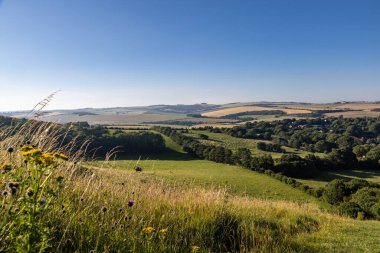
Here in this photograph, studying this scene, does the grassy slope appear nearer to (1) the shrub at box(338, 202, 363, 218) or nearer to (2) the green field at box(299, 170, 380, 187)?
(1) the shrub at box(338, 202, 363, 218)

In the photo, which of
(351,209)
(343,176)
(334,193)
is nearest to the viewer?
(351,209)

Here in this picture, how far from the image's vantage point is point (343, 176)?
5969 cm

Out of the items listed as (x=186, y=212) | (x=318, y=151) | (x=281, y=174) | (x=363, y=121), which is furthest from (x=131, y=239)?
(x=363, y=121)

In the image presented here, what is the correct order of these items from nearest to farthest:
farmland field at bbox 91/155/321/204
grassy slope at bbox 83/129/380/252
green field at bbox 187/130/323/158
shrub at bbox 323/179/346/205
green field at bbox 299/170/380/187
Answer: grassy slope at bbox 83/129/380/252 < farmland field at bbox 91/155/321/204 < shrub at bbox 323/179/346/205 < green field at bbox 299/170/380/187 < green field at bbox 187/130/323/158

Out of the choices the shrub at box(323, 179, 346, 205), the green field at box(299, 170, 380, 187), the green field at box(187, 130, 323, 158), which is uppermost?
the green field at box(187, 130, 323, 158)

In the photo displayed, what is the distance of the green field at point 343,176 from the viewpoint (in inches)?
2216

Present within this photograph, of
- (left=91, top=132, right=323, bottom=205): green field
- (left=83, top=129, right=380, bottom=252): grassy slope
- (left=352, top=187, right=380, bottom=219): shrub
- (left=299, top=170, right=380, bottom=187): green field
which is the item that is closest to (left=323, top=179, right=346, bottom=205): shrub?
(left=352, top=187, right=380, bottom=219): shrub

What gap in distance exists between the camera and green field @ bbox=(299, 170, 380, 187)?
56.3 metres

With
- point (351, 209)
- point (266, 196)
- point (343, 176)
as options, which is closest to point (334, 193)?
point (351, 209)

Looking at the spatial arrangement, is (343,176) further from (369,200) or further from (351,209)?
(351,209)

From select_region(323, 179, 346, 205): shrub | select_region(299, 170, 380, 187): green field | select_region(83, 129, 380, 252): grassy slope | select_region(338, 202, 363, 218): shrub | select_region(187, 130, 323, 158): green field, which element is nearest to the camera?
select_region(83, 129, 380, 252): grassy slope

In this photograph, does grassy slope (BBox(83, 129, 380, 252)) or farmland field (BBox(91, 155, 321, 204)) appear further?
farmland field (BBox(91, 155, 321, 204))

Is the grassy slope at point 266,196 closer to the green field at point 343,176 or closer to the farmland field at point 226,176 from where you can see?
the farmland field at point 226,176

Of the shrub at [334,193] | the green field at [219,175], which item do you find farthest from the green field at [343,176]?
the green field at [219,175]
